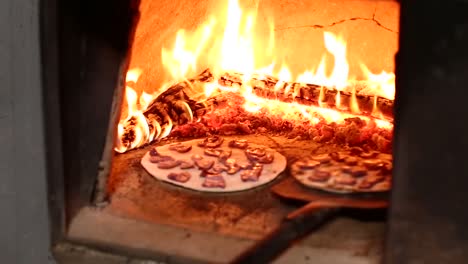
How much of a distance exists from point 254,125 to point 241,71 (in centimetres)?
20

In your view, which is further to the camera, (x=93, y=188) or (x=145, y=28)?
(x=145, y=28)

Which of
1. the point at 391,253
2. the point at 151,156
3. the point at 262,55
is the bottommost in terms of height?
the point at 391,253

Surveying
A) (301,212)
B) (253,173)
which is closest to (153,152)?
(253,173)

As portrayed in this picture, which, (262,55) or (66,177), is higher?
(262,55)

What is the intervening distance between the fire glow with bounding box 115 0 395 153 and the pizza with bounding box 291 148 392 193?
209mm

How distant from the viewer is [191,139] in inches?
71.3

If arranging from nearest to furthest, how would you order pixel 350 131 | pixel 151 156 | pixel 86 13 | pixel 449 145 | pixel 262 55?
pixel 449 145, pixel 86 13, pixel 151 156, pixel 350 131, pixel 262 55

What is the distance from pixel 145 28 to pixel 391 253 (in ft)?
2.68

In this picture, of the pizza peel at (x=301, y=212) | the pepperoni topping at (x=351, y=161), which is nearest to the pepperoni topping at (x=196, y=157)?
the pizza peel at (x=301, y=212)

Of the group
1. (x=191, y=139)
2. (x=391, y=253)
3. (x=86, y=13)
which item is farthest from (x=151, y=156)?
(x=391, y=253)

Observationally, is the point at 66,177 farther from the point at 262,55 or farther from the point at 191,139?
the point at 262,55

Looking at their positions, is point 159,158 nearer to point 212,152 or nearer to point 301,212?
point 212,152

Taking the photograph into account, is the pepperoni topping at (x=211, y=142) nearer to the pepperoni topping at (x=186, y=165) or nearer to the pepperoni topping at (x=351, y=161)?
the pepperoni topping at (x=186, y=165)

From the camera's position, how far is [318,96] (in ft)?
6.25
